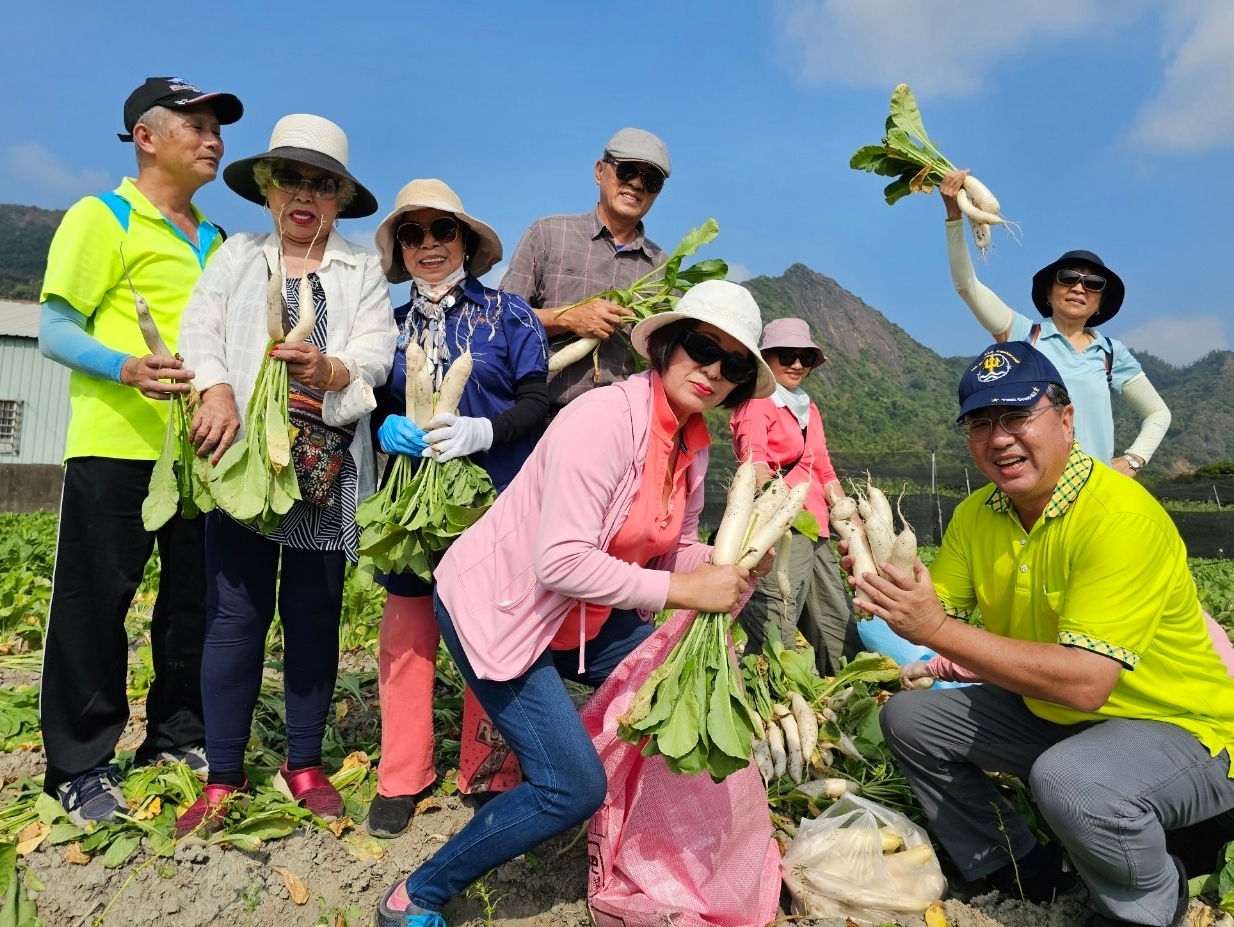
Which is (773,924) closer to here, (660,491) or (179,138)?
(660,491)

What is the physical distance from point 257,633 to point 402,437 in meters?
0.81

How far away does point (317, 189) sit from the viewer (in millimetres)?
2854

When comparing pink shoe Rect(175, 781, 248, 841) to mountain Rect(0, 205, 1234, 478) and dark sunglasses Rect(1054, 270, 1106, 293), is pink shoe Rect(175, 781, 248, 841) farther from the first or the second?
mountain Rect(0, 205, 1234, 478)

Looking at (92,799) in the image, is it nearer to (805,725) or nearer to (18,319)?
(805,725)

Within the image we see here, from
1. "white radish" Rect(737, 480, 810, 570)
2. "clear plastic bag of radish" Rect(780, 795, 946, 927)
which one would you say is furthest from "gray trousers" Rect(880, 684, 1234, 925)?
"white radish" Rect(737, 480, 810, 570)

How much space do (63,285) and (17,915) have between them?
1899 millimetres

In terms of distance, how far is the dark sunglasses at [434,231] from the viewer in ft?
9.70

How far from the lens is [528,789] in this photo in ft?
7.63

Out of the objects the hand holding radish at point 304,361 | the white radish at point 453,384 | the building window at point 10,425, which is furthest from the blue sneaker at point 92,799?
the building window at point 10,425

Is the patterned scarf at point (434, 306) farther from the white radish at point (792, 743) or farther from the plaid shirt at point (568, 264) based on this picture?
the white radish at point (792, 743)

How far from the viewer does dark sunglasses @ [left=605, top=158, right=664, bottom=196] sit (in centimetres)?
354

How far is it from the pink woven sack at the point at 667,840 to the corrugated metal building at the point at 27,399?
851 inches

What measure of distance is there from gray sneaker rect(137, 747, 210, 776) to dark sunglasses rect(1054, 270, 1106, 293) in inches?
160

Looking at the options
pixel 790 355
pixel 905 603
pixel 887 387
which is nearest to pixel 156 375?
pixel 905 603
